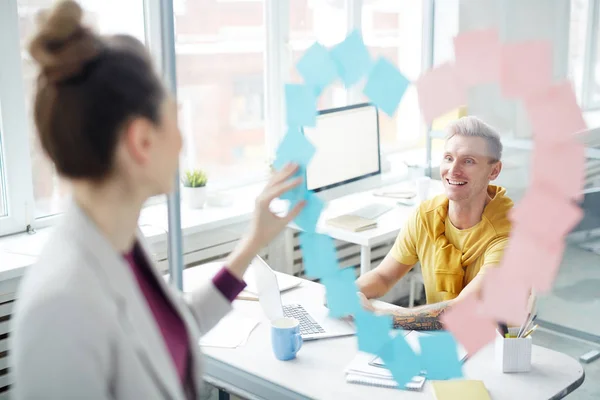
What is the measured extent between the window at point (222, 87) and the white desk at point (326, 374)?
5.08 feet

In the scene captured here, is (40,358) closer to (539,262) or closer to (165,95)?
(165,95)

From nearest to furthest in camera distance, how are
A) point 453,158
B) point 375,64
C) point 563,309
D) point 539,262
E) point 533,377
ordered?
point 539,262, point 375,64, point 533,377, point 453,158, point 563,309

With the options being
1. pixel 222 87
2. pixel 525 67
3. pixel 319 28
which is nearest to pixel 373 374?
pixel 525 67

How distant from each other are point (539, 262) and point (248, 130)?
244 cm

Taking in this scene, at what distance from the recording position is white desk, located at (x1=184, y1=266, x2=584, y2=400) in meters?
1.68

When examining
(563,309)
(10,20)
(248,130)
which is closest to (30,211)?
(10,20)

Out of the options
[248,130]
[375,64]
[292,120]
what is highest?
[375,64]

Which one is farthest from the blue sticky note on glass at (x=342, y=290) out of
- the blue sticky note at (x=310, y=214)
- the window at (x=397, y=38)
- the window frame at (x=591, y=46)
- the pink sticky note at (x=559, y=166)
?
the window at (x=397, y=38)

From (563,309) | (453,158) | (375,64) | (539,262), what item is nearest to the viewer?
(539,262)

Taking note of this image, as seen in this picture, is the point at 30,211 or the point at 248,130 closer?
the point at 30,211

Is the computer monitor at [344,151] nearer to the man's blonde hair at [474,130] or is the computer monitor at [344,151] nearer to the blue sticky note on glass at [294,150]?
the man's blonde hair at [474,130]

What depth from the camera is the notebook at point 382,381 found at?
1.69 meters

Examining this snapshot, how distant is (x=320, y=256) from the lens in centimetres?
153

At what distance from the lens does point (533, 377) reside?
1.75 meters
